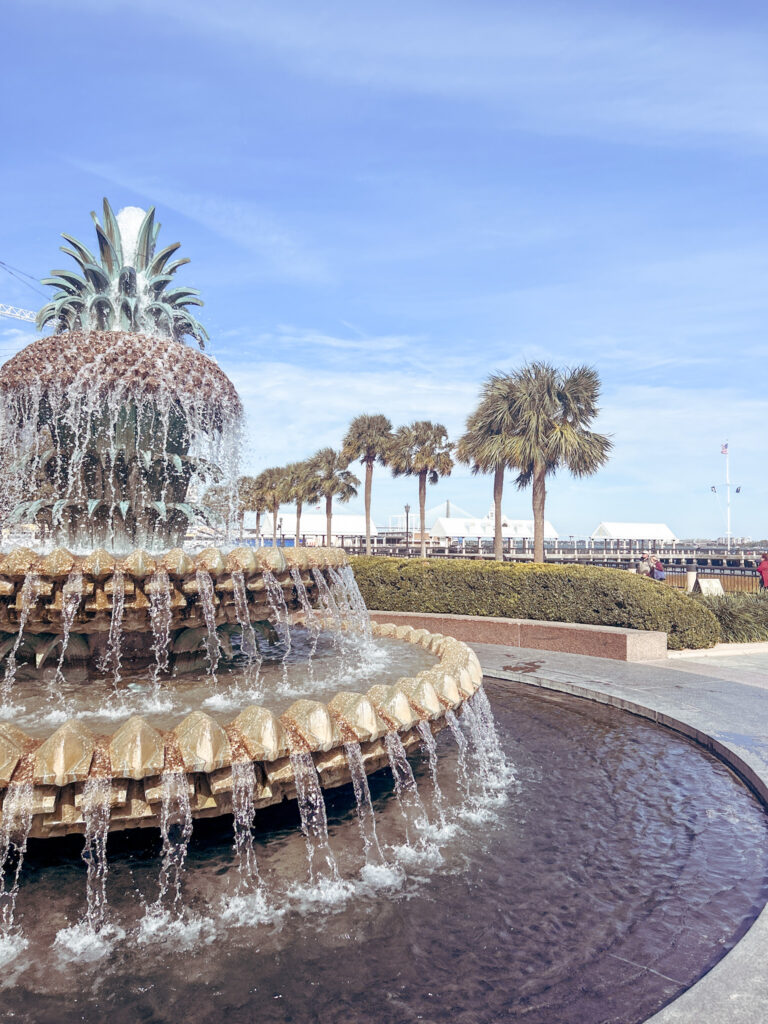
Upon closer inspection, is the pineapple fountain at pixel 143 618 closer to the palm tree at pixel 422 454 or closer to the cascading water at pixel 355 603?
the cascading water at pixel 355 603

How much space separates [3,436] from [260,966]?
6.38 meters

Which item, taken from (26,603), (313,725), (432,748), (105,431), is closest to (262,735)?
(313,725)

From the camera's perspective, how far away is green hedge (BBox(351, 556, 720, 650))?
12.5 metres

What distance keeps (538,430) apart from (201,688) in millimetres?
19800

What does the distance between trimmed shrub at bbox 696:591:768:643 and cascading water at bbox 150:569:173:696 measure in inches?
466

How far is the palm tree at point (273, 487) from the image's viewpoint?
66.1 meters

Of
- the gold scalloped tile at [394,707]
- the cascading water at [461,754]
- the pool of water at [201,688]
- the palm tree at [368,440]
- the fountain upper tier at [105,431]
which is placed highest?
the palm tree at [368,440]

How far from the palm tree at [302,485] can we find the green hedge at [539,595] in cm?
3815

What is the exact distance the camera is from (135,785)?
394 cm

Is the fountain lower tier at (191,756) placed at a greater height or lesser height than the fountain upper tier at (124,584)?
lesser

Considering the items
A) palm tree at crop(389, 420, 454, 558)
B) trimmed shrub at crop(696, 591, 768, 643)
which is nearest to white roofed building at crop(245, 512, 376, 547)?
palm tree at crop(389, 420, 454, 558)

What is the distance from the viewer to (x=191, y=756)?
13.0ft

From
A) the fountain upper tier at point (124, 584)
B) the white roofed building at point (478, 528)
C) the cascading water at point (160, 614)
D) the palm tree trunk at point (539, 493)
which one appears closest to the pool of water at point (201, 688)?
the cascading water at point (160, 614)

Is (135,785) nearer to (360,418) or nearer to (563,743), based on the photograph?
(563,743)
